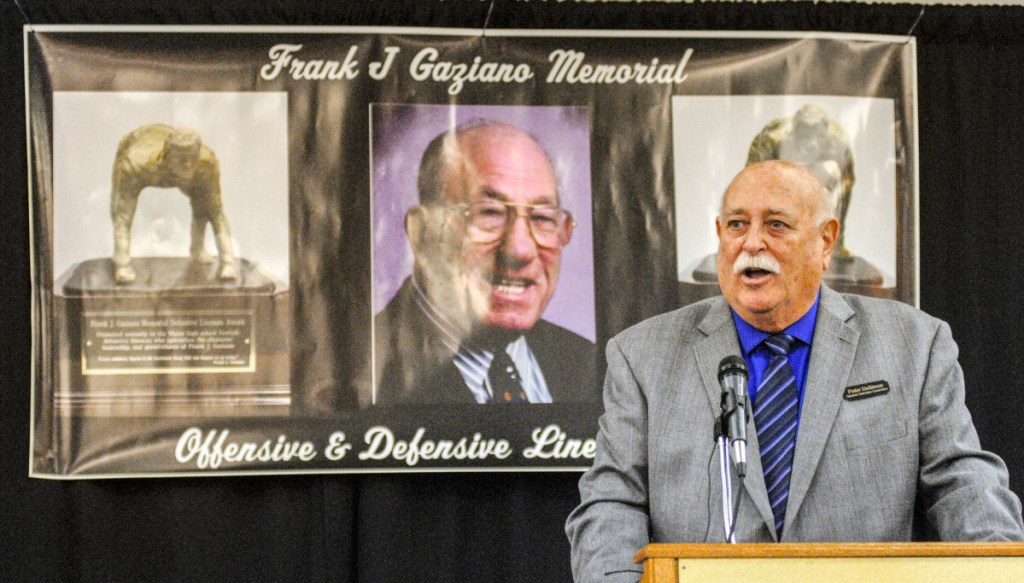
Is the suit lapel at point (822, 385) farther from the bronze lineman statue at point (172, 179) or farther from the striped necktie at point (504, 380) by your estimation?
the bronze lineman statue at point (172, 179)

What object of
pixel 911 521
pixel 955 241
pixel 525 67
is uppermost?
pixel 525 67

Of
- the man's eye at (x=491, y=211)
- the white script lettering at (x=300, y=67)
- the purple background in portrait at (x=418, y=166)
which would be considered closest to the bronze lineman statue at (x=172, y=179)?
the white script lettering at (x=300, y=67)

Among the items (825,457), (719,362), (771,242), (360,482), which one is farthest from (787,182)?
(360,482)

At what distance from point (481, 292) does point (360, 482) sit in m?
0.74

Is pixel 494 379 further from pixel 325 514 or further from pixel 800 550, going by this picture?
pixel 800 550

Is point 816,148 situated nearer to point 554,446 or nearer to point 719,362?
point 554,446

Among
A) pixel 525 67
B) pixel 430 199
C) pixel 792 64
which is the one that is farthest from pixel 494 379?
pixel 792 64

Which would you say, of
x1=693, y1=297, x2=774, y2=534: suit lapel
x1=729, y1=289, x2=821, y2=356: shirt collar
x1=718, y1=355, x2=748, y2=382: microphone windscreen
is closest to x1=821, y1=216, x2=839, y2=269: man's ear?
x1=729, y1=289, x2=821, y2=356: shirt collar

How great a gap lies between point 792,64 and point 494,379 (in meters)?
1.48

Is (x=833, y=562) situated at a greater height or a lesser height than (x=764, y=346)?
lesser

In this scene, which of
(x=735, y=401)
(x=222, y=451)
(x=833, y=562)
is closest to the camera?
(x=833, y=562)

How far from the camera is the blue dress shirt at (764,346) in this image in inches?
115

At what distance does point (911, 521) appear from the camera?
280 cm

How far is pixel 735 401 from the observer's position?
2.41 metres
